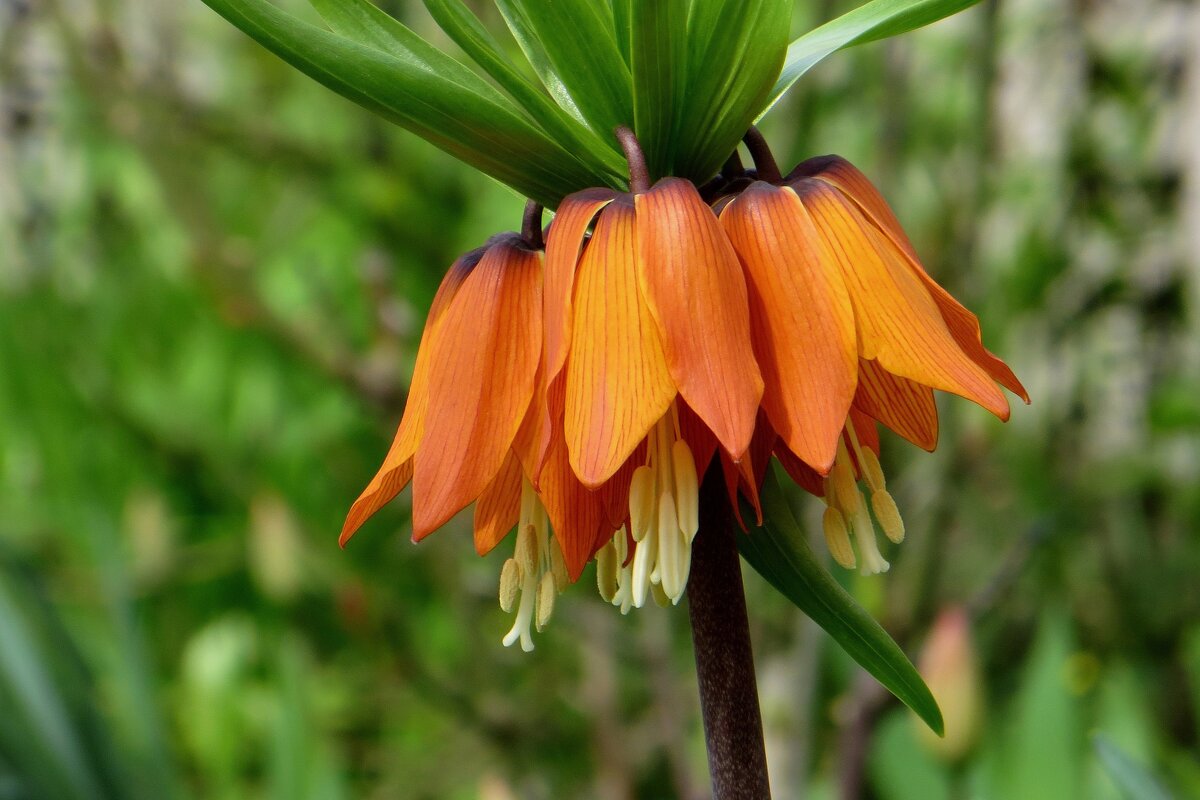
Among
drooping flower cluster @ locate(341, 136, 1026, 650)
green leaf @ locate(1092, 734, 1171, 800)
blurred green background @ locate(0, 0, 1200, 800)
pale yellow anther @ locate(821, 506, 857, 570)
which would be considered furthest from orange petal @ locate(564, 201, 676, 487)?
blurred green background @ locate(0, 0, 1200, 800)

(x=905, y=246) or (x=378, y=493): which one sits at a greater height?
(x=905, y=246)

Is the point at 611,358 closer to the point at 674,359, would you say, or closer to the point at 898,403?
the point at 674,359

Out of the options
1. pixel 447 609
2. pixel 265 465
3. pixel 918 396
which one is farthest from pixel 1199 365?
pixel 918 396

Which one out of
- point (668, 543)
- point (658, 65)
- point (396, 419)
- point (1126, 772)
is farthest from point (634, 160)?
point (396, 419)

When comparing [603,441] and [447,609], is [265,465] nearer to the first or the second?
[447,609]

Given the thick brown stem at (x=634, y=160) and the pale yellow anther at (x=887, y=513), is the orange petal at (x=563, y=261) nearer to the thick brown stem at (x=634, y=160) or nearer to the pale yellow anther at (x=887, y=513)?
the thick brown stem at (x=634, y=160)

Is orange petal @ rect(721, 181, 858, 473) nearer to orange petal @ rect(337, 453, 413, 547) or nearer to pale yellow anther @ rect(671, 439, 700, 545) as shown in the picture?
pale yellow anther @ rect(671, 439, 700, 545)

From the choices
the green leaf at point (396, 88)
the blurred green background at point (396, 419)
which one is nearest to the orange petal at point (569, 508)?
the green leaf at point (396, 88)
